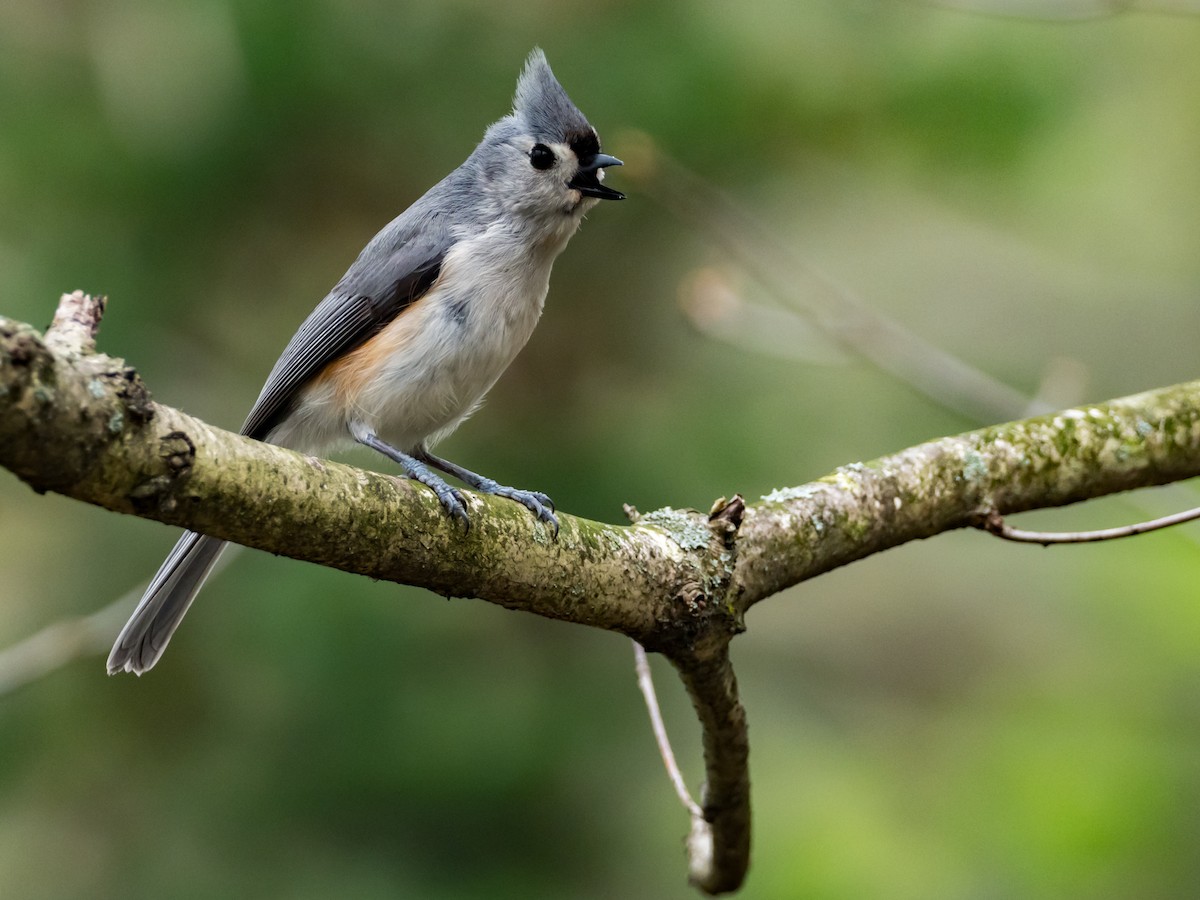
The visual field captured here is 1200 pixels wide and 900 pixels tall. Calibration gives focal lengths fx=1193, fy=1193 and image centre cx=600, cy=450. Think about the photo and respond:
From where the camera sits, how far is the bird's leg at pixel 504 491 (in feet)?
6.32

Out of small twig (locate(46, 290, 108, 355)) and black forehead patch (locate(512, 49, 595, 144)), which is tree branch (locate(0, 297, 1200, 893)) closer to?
small twig (locate(46, 290, 108, 355))

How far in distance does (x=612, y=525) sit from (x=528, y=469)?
163 cm

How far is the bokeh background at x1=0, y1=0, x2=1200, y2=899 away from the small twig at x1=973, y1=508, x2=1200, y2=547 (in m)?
1.14

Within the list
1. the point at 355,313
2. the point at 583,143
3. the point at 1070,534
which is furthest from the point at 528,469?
the point at 1070,534

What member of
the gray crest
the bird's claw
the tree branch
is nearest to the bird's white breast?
the gray crest

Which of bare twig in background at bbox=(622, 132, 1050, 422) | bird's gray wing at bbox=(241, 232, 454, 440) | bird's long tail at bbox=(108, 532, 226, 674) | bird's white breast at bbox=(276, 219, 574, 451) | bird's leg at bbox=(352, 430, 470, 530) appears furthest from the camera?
bare twig in background at bbox=(622, 132, 1050, 422)

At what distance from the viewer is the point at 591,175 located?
9.43 ft

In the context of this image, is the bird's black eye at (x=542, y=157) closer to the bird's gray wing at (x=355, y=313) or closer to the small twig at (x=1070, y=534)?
the bird's gray wing at (x=355, y=313)

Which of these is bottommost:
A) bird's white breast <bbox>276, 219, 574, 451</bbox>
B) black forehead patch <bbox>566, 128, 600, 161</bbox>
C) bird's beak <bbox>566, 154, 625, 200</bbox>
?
bird's white breast <bbox>276, 219, 574, 451</bbox>

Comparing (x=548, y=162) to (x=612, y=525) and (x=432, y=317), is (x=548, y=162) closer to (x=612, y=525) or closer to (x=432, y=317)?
(x=432, y=317)

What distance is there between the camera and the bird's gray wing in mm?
2773

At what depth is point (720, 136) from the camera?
4004 millimetres

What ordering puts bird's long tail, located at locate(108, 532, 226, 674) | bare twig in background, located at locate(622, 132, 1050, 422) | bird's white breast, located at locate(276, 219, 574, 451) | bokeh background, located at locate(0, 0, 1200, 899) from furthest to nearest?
bokeh background, located at locate(0, 0, 1200, 899) → bare twig in background, located at locate(622, 132, 1050, 422) → bird's white breast, located at locate(276, 219, 574, 451) → bird's long tail, located at locate(108, 532, 226, 674)

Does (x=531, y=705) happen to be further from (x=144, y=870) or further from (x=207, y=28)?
(x=207, y=28)
